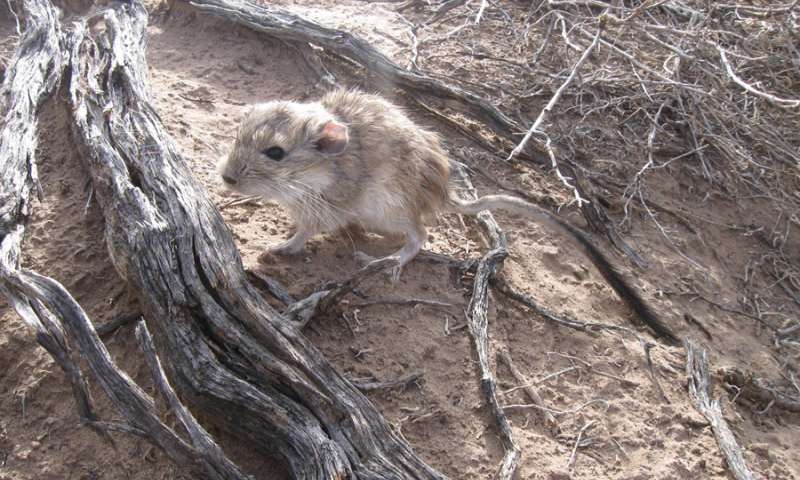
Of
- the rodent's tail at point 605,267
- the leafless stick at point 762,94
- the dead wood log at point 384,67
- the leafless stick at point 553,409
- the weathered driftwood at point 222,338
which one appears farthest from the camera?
the dead wood log at point 384,67

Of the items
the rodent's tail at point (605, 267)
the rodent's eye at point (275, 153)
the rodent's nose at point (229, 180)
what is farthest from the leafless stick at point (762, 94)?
the rodent's nose at point (229, 180)

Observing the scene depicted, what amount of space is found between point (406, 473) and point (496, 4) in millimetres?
5450

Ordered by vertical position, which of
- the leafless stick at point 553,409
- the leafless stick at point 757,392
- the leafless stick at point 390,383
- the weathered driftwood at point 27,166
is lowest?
the leafless stick at point 757,392

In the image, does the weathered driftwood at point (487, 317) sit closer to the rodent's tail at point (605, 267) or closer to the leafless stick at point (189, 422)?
the rodent's tail at point (605, 267)

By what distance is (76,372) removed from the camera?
2.84m

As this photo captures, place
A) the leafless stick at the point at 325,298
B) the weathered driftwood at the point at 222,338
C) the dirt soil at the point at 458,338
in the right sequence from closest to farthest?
the weathered driftwood at the point at 222,338 → the dirt soil at the point at 458,338 → the leafless stick at the point at 325,298

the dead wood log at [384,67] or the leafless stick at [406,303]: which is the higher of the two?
the dead wood log at [384,67]

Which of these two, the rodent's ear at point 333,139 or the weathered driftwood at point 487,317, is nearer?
the weathered driftwood at point 487,317

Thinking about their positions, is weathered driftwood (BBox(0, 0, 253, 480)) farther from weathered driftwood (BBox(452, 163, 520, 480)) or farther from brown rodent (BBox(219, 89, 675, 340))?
weathered driftwood (BBox(452, 163, 520, 480))

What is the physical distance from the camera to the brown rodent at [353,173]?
12.8ft

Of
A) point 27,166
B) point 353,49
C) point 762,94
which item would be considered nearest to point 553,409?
point 762,94

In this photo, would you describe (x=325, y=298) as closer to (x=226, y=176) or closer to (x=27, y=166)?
(x=226, y=176)

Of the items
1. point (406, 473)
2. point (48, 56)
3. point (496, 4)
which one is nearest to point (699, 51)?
point (496, 4)

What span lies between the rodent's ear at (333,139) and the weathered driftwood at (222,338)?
768 mm
